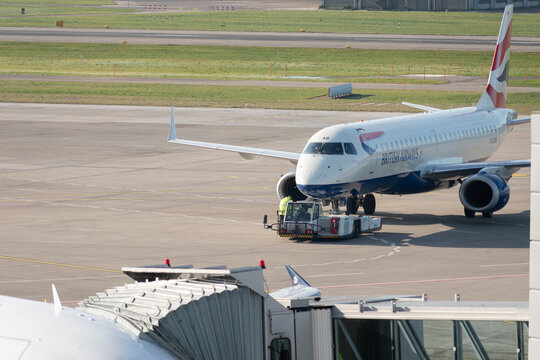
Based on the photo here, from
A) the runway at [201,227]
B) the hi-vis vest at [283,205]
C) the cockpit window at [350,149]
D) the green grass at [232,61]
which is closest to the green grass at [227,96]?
the green grass at [232,61]

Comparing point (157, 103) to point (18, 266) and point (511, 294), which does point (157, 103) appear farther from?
point (511, 294)

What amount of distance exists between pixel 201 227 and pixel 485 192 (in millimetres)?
12433

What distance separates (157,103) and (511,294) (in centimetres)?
7056

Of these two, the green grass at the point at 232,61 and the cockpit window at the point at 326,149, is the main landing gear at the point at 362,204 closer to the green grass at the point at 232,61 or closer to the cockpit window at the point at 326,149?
the cockpit window at the point at 326,149

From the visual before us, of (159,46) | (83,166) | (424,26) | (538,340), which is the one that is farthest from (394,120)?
(424,26)

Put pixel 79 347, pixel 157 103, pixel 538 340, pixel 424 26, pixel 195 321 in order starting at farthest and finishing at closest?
pixel 424 26
pixel 157 103
pixel 195 321
pixel 538 340
pixel 79 347

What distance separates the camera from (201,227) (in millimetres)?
42438

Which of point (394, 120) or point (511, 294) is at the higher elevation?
point (394, 120)

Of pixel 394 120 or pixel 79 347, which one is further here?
pixel 394 120

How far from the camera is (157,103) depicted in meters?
97.5

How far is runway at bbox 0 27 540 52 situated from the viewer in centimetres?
14850

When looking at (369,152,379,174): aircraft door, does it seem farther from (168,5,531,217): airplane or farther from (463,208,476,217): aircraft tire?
(463,208,476,217): aircraft tire

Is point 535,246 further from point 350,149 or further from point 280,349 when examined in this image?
point 350,149

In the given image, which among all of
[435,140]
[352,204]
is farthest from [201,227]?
[435,140]
